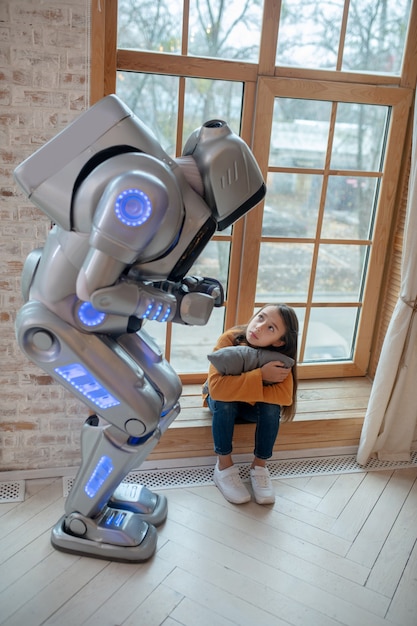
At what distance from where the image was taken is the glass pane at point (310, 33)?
221cm

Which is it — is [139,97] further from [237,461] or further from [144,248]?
[237,461]

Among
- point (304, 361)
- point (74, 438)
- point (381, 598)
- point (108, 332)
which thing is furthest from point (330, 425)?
point (108, 332)

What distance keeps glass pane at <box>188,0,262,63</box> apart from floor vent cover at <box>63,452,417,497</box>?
1.61 m

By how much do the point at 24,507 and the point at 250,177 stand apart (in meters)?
1.37

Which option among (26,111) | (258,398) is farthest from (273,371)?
(26,111)

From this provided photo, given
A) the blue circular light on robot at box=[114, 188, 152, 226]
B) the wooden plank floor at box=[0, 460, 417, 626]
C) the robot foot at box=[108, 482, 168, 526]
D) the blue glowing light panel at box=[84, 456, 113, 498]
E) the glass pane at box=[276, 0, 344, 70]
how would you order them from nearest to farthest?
the blue circular light on robot at box=[114, 188, 152, 226] < the wooden plank floor at box=[0, 460, 417, 626] < the blue glowing light panel at box=[84, 456, 113, 498] < the robot foot at box=[108, 482, 168, 526] < the glass pane at box=[276, 0, 344, 70]

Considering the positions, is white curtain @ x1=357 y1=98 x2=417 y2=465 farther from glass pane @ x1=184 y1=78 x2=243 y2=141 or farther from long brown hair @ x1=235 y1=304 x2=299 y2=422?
glass pane @ x1=184 y1=78 x2=243 y2=141

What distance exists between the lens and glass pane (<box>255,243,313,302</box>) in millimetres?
2498

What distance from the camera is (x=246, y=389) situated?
6.93 feet

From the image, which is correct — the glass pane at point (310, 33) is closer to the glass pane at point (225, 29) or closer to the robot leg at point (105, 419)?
the glass pane at point (225, 29)

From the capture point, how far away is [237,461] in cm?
238

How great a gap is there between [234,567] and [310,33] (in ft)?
6.47

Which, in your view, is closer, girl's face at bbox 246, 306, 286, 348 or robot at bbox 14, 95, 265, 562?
robot at bbox 14, 95, 265, 562

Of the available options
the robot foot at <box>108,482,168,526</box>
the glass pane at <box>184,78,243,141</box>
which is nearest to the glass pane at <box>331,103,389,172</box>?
the glass pane at <box>184,78,243,141</box>
